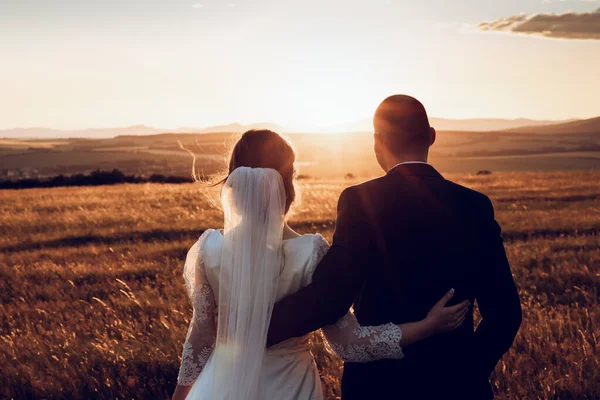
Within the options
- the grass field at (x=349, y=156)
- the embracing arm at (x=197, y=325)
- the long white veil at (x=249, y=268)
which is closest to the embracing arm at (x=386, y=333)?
the long white veil at (x=249, y=268)

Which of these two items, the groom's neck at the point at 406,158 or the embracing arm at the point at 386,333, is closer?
the embracing arm at the point at 386,333

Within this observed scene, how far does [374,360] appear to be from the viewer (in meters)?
3.42

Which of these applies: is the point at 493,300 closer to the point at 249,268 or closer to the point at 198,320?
the point at 249,268

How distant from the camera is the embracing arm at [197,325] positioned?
3.38 meters

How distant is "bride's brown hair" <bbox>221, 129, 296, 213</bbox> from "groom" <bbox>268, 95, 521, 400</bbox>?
361 millimetres

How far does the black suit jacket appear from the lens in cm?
324

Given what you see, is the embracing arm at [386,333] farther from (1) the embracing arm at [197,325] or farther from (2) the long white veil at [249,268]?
(1) the embracing arm at [197,325]

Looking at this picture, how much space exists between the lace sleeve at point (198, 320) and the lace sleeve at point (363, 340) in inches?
24.8

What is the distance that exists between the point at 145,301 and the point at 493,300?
5.89 meters

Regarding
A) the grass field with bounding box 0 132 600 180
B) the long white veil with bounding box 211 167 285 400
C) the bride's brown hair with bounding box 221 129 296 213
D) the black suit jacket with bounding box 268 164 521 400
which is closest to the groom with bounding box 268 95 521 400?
the black suit jacket with bounding box 268 164 521 400

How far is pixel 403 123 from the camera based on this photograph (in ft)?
11.0

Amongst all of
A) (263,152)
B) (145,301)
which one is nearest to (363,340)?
(263,152)

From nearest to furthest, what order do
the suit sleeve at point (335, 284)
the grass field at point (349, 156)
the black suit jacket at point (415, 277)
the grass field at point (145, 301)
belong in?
the suit sleeve at point (335, 284)
the black suit jacket at point (415, 277)
the grass field at point (145, 301)
the grass field at point (349, 156)

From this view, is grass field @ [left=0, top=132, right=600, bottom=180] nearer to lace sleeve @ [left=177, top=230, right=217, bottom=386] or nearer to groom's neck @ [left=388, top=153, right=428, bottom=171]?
lace sleeve @ [left=177, top=230, right=217, bottom=386]
